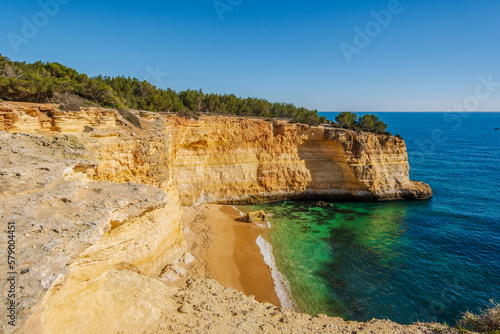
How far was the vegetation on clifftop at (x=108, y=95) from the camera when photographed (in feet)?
50.9

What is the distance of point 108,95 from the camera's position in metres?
19.3

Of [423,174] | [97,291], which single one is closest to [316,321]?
[97,291]

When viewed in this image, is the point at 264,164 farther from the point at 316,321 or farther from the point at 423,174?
the point at 423,174

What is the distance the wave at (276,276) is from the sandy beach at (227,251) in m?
0.27

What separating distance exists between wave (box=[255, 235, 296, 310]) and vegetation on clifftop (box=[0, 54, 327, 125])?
14.0 m

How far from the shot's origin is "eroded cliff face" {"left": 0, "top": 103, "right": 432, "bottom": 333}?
5398 mm

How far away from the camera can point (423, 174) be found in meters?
37.5

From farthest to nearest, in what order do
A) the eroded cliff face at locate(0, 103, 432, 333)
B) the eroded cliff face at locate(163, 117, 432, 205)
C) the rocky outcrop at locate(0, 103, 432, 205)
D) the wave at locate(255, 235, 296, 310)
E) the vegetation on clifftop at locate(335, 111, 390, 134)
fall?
the vegetation on clifftop at locate(335, 111, 390, 134) < the eroded cliff face at locate(163, 117, 432, 205) < the rocky outcrop at locate(0, 103, 432, 205) < the wave at locate(255, 235, 296, 310) < the eroded cliff face at locate(0, 103, 432, 333)

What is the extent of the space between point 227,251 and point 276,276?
3778mm

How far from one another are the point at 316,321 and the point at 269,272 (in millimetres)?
5614

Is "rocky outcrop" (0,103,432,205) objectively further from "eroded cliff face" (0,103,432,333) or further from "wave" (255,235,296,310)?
"wave" (255,235,296,310)

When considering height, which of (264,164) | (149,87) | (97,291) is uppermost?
(149,87)

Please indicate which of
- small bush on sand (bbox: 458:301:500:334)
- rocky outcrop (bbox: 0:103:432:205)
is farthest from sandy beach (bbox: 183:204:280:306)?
small bush on sand (bbox: 458:301:500:334)

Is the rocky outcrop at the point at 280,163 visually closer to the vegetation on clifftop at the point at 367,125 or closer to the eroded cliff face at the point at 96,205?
the eroded cliff face at the point at 96,205
